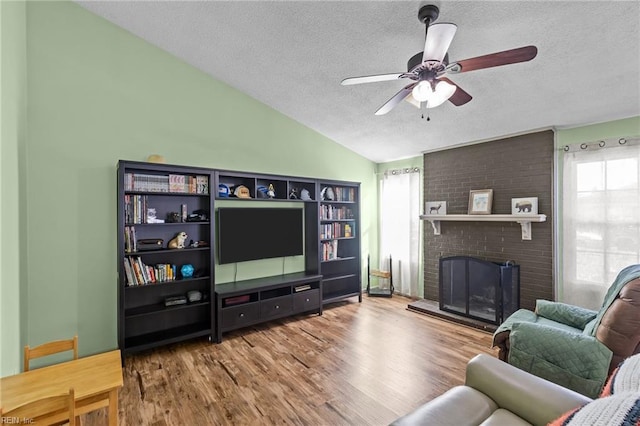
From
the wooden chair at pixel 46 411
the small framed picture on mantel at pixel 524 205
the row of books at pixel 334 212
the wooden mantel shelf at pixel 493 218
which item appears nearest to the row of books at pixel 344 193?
the row of books at pixel 334 212

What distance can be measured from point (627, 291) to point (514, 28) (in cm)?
194

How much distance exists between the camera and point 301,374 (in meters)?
2.61

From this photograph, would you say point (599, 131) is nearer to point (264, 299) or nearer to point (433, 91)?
point (433, 91)

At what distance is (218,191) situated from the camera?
351 cm

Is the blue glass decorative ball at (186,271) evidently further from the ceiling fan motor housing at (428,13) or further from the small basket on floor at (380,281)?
the ceiling fan motor housing at (428,13)

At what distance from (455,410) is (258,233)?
2.94 metres

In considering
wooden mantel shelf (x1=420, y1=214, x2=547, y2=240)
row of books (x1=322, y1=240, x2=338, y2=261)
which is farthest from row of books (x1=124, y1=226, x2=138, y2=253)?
wooden mantel shelf (x1=420, y1=214, x2=547, y2=240)

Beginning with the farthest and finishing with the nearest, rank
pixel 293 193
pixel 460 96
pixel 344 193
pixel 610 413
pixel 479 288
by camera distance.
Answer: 1. pixel 344 193
2. pixel 293 193
3. pixel 479 288
4. pixel 460 96
5. pixel 610 413

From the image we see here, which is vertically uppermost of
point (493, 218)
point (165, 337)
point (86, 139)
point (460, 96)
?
point (460, 96)

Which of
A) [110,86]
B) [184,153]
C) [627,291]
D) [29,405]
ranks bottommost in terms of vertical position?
[29,405]

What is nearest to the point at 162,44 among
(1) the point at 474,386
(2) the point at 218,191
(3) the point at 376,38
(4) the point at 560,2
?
(2) the point at 218,191

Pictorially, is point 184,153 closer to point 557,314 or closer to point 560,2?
point 560,2

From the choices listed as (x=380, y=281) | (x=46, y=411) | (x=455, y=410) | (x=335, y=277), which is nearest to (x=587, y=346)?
(x=455, y=410)

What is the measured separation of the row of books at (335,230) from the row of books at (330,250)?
0.38 feet
